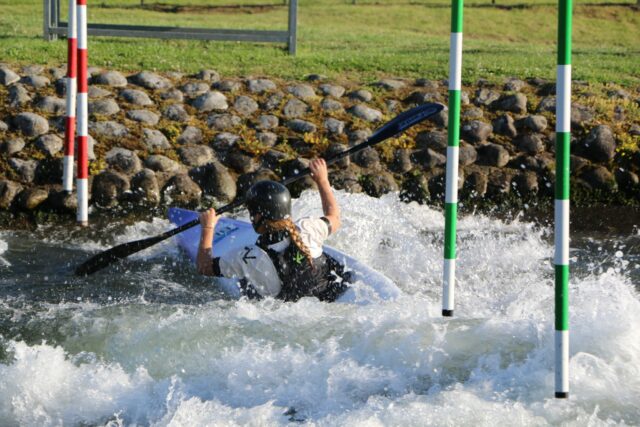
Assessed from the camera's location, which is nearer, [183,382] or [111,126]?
[183,382]

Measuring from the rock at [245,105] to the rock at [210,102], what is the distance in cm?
11

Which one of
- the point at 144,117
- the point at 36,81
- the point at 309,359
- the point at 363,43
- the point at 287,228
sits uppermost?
the point at 363,43

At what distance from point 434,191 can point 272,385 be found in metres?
4.84

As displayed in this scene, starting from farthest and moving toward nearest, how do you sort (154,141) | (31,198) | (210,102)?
(210,102), (154,141), (31,198)

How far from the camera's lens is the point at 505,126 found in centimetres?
1088

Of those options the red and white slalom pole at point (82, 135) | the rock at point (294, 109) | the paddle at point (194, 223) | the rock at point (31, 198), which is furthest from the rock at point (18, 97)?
the paddle at point (194, 223)

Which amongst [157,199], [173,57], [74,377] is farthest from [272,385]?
[173,57]

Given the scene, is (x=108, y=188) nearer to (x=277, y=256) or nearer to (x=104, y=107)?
(x=104, y=107)

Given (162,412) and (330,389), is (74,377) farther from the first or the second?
(330,389)

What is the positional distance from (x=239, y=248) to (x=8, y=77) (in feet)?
16.8

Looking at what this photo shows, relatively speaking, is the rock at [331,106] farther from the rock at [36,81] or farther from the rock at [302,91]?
the rock at [36,81]

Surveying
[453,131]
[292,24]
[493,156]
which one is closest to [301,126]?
[493,156]

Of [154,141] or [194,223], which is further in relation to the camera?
[154,141]

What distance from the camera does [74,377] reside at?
18.9 ft
